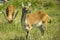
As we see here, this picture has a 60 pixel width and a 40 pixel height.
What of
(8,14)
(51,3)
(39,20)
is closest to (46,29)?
(39,20)

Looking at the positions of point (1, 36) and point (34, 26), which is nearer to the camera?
point (1, 36)

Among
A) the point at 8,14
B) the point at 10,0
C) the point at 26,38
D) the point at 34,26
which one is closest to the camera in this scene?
the point at 26,38

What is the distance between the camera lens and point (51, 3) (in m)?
16.9

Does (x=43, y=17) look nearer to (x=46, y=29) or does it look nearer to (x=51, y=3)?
(x=46, y=29)

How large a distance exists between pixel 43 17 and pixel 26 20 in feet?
3.37

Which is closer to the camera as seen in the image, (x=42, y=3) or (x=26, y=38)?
(x=26, y=38)

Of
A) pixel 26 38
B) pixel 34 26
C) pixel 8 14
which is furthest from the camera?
pixel 8 14

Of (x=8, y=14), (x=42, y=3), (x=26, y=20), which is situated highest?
(x=26, y=20)

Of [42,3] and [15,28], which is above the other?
[15,28]

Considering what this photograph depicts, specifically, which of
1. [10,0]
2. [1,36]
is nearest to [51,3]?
[10,0]

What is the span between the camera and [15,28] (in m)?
7.99

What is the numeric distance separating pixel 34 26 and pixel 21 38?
3.46 feet

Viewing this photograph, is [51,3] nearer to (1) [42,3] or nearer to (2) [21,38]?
(1) [42,3]

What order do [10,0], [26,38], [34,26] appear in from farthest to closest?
[10,0] → [34,26] → [26,38]
